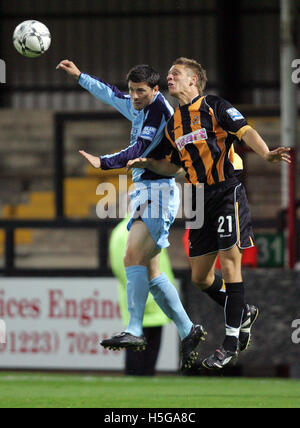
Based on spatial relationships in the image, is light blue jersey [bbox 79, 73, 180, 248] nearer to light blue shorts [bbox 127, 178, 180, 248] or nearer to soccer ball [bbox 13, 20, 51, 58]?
light blue shorts [bbox 127, 178, 180, 248]

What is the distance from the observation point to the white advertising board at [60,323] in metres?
13.5

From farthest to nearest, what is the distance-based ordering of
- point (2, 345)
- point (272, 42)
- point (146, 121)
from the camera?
point (272, 42), point (2, 345), point (146, 121)

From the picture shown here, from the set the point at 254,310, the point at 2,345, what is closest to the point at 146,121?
the point at 254,310

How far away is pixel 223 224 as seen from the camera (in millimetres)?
8570

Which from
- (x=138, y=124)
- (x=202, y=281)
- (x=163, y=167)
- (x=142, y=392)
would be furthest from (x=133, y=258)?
(x=142, y=392)

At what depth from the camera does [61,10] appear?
2248cm

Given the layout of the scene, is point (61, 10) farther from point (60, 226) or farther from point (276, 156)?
point (276, 156)

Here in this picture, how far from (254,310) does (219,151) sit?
4.42 ft

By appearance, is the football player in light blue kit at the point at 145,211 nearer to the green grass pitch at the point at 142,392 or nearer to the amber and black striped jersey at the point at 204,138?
the amber and black striped jersey at the point at 204,138

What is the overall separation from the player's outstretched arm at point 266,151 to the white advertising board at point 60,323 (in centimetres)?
567

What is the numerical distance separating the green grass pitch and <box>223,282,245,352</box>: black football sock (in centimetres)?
139

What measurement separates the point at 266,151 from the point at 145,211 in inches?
46.6

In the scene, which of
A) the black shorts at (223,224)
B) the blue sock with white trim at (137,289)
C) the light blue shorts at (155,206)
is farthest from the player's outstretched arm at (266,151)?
the blue sock with white trim at (137,289)

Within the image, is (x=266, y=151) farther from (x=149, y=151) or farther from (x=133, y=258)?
(x=133, y=258)
